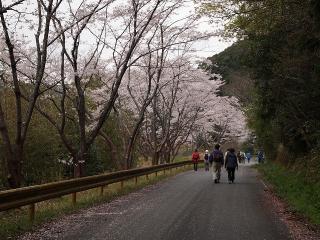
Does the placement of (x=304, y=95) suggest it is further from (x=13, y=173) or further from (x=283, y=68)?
(x=13, y=173)

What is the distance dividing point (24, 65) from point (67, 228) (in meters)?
14.1

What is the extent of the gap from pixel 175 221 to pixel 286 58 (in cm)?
1061

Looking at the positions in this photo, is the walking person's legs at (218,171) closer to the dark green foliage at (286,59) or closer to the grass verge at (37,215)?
the dark green foliage at (286,59)

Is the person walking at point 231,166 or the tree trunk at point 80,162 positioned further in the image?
the person walking at point 231,166

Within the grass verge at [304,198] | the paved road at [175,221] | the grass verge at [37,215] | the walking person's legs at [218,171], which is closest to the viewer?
the paved road at [175,221]

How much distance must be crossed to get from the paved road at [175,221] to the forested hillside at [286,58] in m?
5.01

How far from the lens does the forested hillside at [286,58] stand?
14844mm

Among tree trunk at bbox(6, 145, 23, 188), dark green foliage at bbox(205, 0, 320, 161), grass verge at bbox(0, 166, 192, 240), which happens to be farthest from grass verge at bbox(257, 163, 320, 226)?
tree trunk at bbox(6, 145, 23, 188)

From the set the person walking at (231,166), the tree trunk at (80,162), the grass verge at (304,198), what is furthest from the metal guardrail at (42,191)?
the person walking at (231,166)

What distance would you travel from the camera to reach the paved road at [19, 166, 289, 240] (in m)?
8.36

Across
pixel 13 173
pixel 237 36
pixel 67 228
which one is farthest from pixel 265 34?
pixel 67 228

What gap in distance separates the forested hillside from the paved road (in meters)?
5.01

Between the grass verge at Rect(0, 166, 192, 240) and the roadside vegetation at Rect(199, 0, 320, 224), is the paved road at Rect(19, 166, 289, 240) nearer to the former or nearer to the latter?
the grass verge at Rect(0, 166, 192, 240)

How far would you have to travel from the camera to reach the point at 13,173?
12.9 meters
